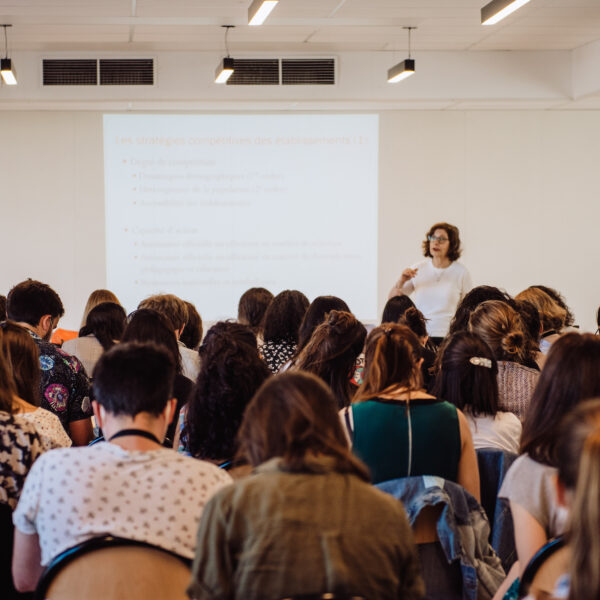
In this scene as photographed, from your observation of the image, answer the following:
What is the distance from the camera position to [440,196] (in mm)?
7605

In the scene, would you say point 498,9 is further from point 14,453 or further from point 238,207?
point 14,453

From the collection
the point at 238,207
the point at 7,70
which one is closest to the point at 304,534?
the point at 7,70

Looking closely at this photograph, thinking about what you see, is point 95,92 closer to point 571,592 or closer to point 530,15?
point 530,15

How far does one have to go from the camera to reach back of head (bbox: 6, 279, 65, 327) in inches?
137

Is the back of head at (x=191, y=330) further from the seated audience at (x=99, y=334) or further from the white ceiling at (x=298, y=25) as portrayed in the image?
the white ceiling at (x=298, y=25)

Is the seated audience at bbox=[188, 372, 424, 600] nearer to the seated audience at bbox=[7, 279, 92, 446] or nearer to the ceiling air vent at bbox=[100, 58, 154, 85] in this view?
the seated audience at bbox=[7, 279, 92, 446]

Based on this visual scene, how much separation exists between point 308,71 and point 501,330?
13.0 ft

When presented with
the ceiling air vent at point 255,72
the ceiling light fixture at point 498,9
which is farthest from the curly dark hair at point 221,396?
the ceiling air vent at point 255,72

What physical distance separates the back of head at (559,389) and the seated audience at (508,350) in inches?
44.8

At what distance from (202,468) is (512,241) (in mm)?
6562

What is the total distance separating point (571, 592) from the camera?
3.43ft

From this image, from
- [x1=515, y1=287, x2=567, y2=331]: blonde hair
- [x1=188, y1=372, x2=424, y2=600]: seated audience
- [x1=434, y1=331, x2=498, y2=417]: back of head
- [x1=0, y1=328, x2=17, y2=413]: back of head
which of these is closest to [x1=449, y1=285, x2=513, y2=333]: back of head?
[x1=515, y1=287, x2=567, y2=331]: blonde hair

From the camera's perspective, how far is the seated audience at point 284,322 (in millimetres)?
3996

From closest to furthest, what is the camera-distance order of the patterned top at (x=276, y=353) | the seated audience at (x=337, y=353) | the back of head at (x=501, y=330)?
the seated audience at (x=337, y=353)
the back of head at (x=501, y=330)
the patterned top at (x=276, y=353)
